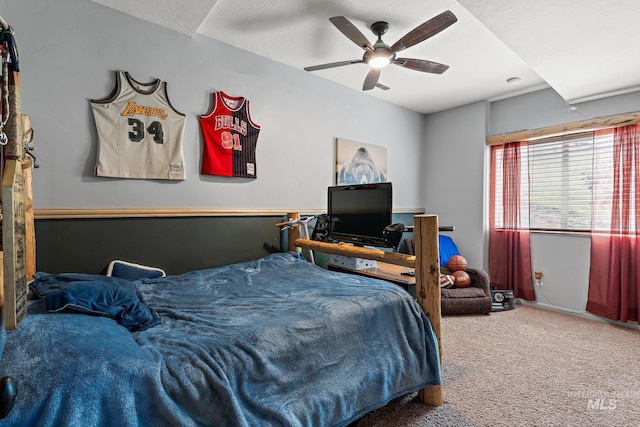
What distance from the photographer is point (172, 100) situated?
8.11 feet

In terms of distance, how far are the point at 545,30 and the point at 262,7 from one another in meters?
1.97

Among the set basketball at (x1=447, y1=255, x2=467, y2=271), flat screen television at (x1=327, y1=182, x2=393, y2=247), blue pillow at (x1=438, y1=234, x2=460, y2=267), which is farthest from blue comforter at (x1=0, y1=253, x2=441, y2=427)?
blue pillow at (x1=438, y1=234, x2=460, y2=267)

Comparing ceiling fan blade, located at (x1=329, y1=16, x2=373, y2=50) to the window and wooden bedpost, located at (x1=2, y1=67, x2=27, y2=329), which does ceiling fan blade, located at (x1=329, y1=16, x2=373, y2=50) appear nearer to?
wooden bedpost, located at (x1=2, y1=67, x2=27, y2=329)

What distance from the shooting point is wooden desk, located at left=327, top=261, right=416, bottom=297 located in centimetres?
231

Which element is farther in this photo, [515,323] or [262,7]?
[515,323]

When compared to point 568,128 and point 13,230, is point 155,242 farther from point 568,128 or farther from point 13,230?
point 568,128

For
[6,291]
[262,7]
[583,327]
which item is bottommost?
[583,327]

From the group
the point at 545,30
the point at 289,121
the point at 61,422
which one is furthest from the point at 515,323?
the point at 61,422

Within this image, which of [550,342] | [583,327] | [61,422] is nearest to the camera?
[61,422]

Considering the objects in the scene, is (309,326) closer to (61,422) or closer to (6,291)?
(61,422)

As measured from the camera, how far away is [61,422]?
0.82 m

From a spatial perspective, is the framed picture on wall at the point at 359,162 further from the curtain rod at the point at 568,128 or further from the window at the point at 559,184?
the window at the point at 559,184

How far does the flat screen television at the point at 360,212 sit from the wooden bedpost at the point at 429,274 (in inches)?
23.7

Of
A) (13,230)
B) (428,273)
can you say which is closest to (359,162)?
(428,273)
